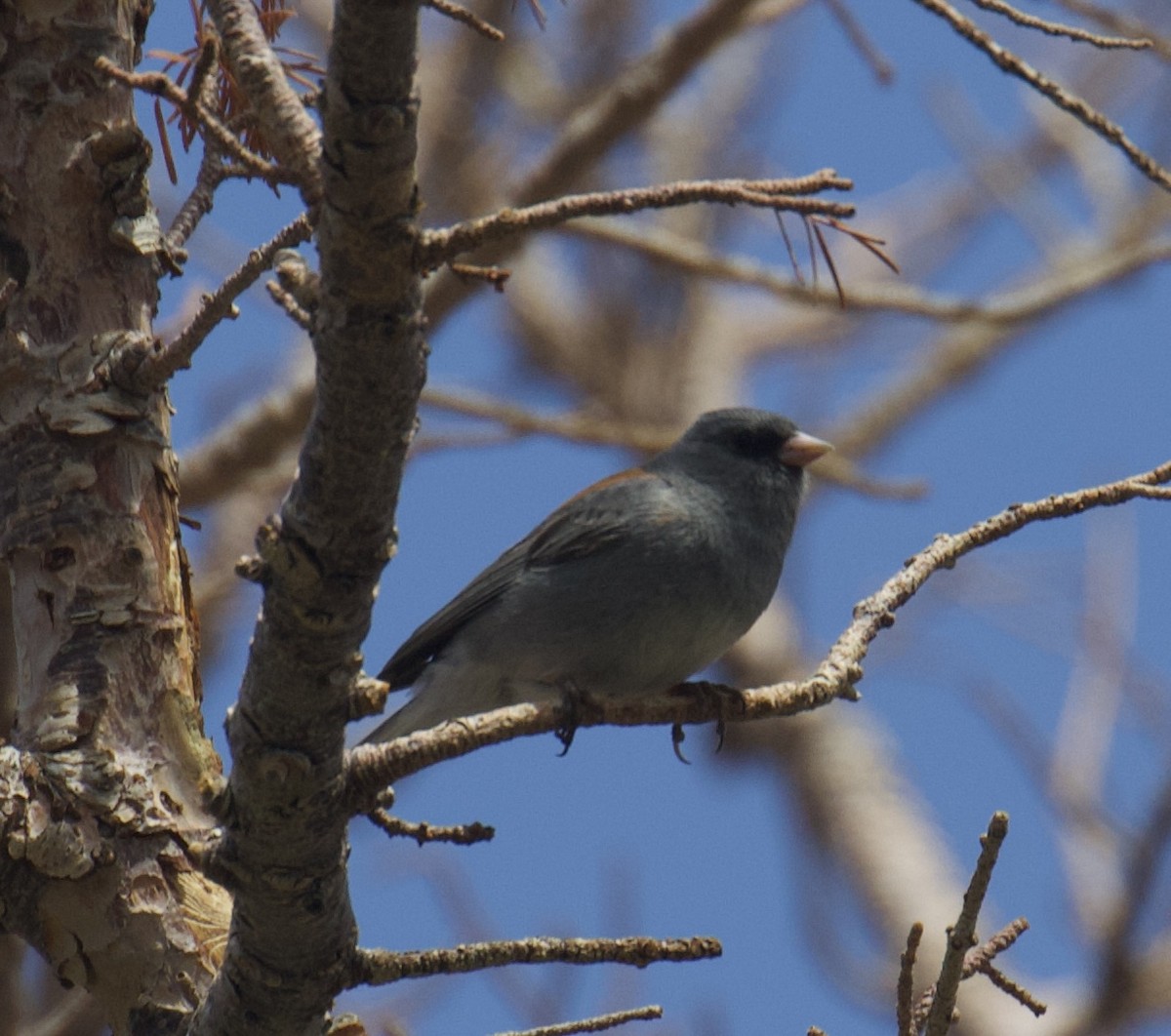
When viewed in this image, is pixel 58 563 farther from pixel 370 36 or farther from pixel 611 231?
pixel 611 231

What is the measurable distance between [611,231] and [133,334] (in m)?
2.47

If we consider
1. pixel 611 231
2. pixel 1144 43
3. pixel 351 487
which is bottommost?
pixel 351 487

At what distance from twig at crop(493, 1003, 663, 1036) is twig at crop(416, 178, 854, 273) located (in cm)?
87

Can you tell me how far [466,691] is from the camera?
121 inches

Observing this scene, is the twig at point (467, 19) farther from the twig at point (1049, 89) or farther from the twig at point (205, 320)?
the twig at point (1049, 89)

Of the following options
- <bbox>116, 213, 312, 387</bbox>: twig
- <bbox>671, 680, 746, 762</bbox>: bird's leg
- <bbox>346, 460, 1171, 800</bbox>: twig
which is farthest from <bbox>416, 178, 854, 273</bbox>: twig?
<bbox>671, 680, 746, 762</bbox>: bird's leg

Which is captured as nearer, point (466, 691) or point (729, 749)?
point (466, 691)

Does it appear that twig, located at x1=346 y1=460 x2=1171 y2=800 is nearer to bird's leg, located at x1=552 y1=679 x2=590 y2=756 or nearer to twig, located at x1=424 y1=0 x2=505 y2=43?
bird's leg, located at x1=552 y1=679 x2=590 y2=756

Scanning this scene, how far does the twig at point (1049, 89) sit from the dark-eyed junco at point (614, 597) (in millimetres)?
1274

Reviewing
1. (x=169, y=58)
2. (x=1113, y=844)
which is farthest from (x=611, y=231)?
(x=1113, y=844)

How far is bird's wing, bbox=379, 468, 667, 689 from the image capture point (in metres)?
3.17

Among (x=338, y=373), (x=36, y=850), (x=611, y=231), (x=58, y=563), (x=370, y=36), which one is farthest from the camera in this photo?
(x=611, y=231)

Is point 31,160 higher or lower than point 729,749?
lower

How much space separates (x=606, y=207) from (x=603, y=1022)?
0.94 metres
